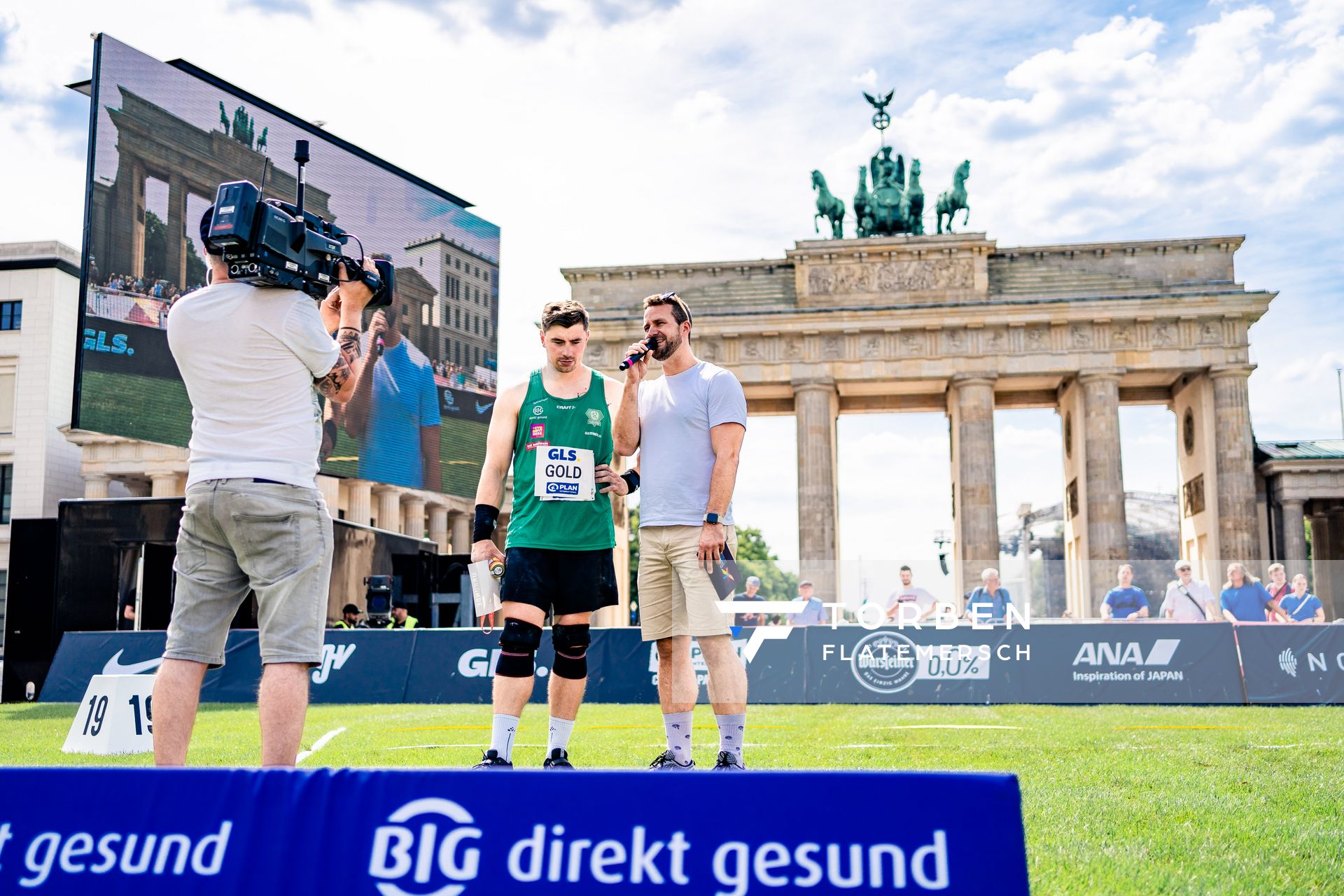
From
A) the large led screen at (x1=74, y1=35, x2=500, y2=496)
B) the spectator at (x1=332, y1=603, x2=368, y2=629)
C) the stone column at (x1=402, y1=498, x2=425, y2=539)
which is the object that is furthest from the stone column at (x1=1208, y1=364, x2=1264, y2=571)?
the spectator at (x1=332, y1=603, x2=368, y2=629)

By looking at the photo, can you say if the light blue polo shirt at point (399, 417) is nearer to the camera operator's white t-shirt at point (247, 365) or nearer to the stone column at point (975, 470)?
the stone column at point (975, 470)

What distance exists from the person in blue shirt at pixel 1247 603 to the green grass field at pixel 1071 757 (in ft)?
10.5

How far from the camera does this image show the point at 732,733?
5.30 m

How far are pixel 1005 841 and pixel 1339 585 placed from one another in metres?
22.1

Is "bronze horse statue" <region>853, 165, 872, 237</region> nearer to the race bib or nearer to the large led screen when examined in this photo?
the large led screen

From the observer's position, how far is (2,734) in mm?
10172

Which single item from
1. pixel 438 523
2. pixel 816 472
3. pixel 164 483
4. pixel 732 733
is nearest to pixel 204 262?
pixel 164 483

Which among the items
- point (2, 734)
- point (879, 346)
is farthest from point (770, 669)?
point (879, 346)

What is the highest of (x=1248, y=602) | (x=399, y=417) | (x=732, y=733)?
(x=399, y=417)

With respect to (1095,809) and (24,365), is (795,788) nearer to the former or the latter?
(1095,809)

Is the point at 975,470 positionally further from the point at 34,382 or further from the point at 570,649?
the point at 570,649

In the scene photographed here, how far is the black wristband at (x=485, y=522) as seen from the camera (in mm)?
5309

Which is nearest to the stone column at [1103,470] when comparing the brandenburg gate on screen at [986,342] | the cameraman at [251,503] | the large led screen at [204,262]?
the brandenburg gate on screen at [986,342]

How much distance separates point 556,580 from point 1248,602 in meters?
13.8
